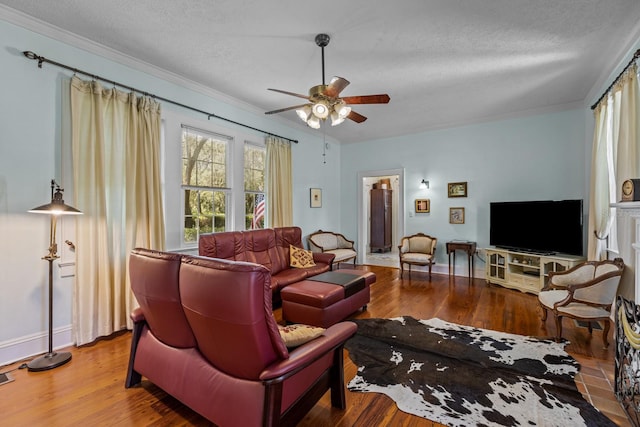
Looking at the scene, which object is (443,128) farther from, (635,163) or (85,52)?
(85,52)

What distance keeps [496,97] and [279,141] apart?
3597 millimetres

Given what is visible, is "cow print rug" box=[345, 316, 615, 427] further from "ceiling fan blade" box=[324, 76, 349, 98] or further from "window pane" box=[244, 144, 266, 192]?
"window pane" box=[244, 144, 266, 192]

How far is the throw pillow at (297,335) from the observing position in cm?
158

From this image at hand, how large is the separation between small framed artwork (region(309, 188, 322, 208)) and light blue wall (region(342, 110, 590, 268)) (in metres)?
1.31

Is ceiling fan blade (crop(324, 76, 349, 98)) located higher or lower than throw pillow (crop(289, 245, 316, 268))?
higher

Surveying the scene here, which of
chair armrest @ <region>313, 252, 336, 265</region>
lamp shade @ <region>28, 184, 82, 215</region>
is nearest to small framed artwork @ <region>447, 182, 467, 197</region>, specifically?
chair armrest @ <region>313, 252, 336, 265</region>

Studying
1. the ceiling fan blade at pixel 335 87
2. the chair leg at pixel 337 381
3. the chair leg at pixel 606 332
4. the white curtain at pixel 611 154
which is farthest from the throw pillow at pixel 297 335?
the white curtain at pixel 611 154

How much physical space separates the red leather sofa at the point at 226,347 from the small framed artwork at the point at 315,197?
4485 mm

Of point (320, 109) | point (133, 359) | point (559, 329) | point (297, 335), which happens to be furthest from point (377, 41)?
point (133, 359)

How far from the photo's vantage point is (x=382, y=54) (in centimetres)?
320

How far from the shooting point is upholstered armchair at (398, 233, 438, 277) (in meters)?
5.50

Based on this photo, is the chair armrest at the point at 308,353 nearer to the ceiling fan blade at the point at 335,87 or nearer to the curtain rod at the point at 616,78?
the ceiling fan blade at the point at 335,87

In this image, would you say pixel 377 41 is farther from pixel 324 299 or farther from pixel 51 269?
pixel 51 269

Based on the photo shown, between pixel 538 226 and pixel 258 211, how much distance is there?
182 inches
